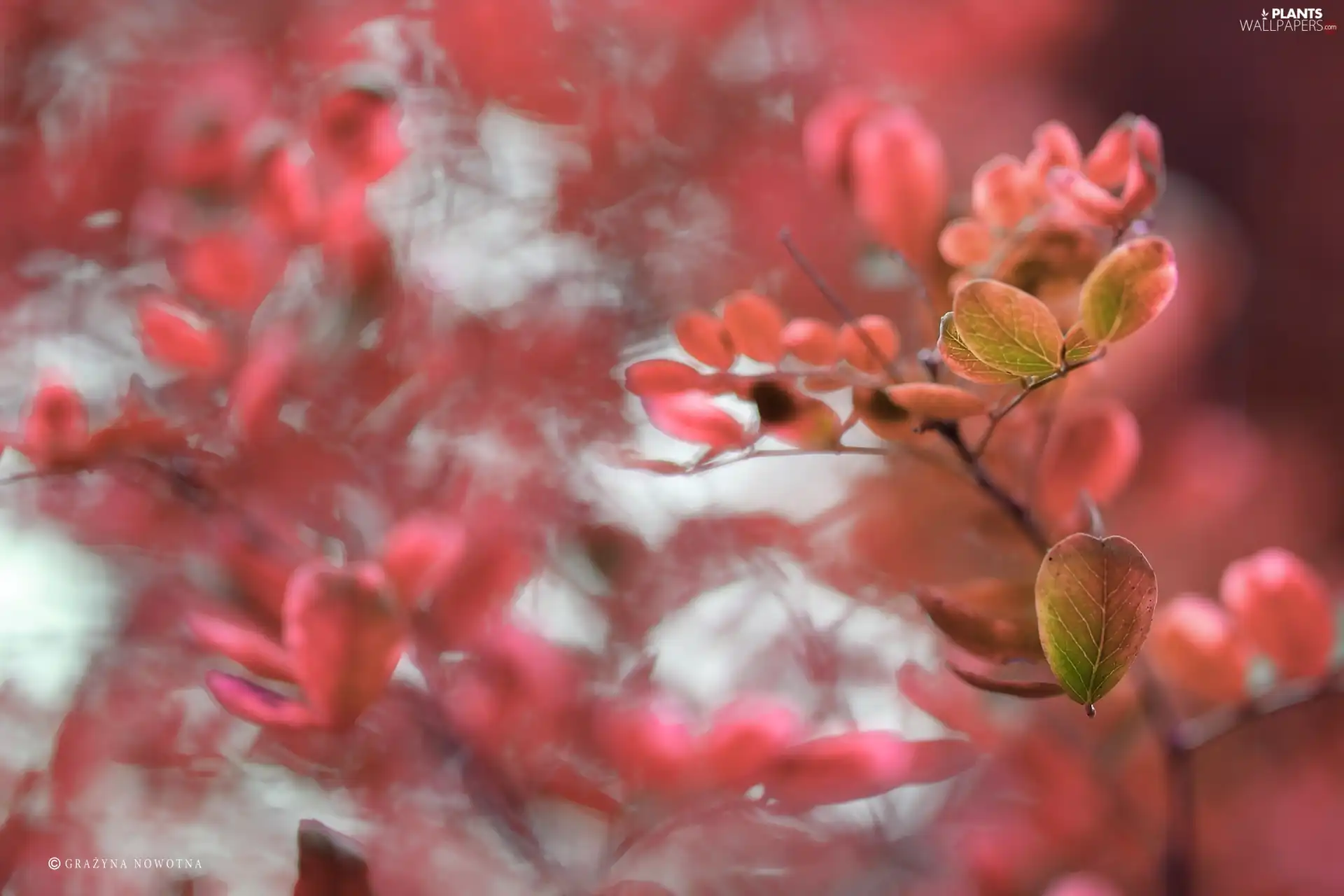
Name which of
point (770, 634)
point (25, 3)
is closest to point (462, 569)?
point (770, 634)

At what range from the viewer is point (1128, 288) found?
0.22 metres

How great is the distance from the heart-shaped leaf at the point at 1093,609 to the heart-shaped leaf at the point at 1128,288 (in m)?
0.05

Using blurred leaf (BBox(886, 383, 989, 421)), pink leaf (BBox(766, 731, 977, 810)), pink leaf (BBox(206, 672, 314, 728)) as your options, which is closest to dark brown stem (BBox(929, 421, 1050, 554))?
blurred leaf (BBox(886, 383, 989, 421))

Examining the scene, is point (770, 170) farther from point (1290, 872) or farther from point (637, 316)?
point (1290, 872)

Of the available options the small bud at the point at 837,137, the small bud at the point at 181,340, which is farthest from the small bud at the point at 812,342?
the small bud at the point at 181,340

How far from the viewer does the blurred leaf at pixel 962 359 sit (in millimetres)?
214

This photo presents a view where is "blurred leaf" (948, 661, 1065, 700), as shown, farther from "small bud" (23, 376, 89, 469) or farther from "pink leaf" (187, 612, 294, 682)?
"small bud" (23, 376, 89, 469)

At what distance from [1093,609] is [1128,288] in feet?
0.25

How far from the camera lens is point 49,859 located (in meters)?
0.46

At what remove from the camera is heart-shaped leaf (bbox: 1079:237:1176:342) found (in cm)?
22

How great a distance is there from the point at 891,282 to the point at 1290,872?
471mm

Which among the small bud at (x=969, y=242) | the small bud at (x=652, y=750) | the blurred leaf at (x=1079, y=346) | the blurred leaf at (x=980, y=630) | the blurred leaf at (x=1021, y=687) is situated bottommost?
the small bud at (x=652, y=750)

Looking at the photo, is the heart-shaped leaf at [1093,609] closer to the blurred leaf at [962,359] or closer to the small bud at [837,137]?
the blurred leaf at [962,359]

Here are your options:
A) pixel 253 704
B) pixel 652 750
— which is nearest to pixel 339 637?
pixel 253 704
